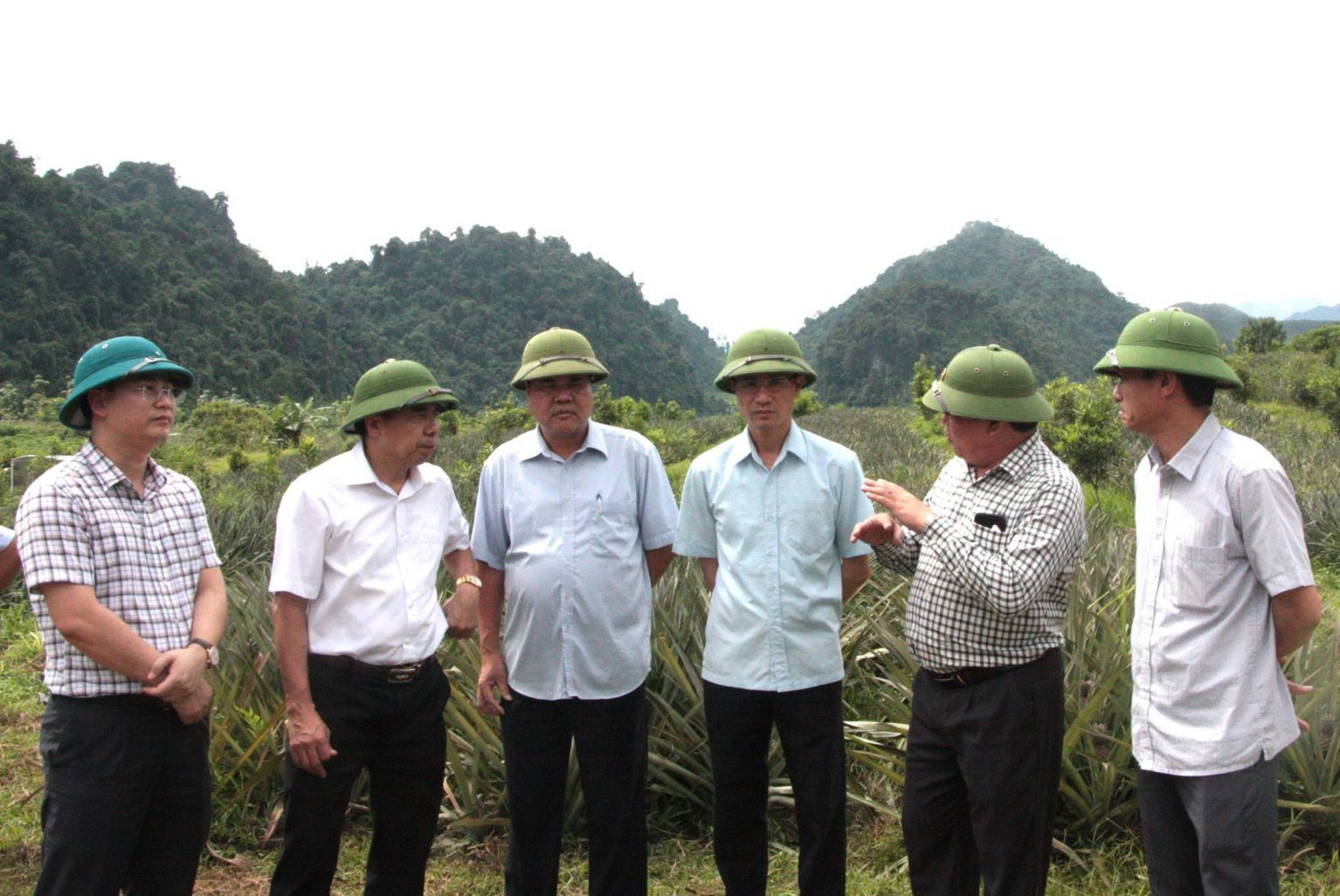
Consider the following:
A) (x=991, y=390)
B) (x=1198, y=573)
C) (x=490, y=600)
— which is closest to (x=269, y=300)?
(x=490, y=600)

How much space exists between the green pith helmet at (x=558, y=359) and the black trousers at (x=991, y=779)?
127cm

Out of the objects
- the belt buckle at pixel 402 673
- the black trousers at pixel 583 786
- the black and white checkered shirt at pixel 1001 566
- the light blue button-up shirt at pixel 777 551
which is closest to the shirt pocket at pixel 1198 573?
the black and white checkered shirt at pixel 1001 566

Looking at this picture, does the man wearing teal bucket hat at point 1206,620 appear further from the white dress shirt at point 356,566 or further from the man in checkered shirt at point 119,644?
the man in checkered shirt at point 119,644

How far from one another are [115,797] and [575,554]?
4.17 feet

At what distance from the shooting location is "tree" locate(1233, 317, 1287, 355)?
3553cm

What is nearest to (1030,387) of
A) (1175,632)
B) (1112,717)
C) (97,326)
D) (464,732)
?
(1175,632)

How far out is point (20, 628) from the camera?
6.81 metres

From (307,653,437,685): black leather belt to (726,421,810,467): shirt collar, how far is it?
3.53 ft

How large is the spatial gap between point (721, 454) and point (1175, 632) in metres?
1.29

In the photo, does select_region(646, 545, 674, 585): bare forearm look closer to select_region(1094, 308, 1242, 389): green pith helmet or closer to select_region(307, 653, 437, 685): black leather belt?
select_region(307, 653, 437, 685): black leather belt

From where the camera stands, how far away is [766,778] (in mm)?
2895

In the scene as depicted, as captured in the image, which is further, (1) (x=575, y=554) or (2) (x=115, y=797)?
(1) (x=575, y=554)

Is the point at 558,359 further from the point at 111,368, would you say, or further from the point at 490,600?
the point at 111,368

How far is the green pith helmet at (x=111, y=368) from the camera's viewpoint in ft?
7.97
